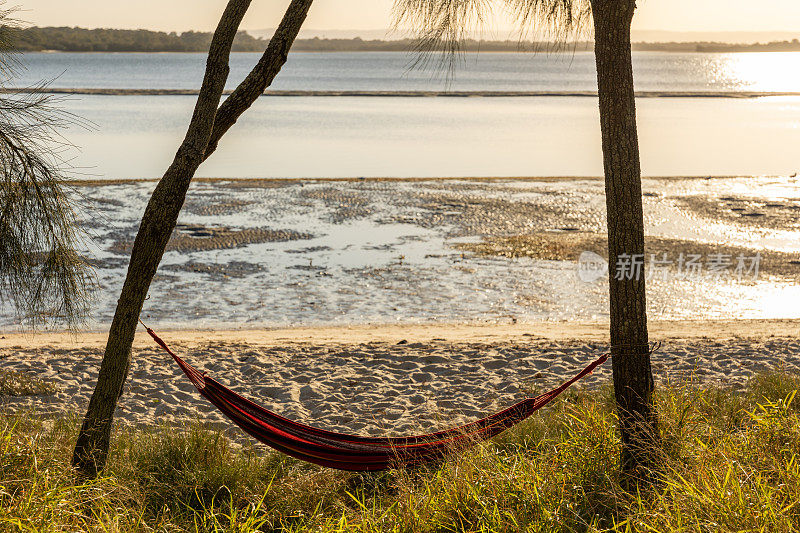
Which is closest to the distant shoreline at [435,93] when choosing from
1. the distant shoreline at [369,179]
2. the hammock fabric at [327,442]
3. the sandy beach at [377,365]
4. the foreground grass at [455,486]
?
the distant shoreline at [369,179]

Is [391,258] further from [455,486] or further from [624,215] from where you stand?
[455,486]

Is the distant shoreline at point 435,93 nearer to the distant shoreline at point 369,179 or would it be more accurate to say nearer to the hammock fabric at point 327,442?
the distant shoreline at point 369,179

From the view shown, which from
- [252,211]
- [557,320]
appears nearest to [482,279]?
[557,320]

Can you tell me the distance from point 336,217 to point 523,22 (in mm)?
10372

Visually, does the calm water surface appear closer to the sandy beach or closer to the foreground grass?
the sandy beach

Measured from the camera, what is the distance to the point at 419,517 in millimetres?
3420

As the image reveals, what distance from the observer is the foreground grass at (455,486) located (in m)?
3.16

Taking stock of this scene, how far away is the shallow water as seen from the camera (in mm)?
9570

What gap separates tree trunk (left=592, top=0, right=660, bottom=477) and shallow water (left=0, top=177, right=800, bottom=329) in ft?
16.6

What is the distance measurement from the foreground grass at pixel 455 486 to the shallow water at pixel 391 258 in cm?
457

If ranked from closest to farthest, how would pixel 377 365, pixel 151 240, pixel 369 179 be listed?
1. pixel 151 240
2. pixel 377 365
3. pixel 369 179

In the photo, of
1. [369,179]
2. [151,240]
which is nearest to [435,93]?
[369,179]

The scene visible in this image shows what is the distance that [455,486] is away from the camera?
3557mm

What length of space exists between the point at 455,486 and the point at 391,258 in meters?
8.51
